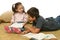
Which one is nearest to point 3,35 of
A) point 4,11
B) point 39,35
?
point 39,35

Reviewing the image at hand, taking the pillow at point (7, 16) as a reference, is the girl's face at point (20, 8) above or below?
above

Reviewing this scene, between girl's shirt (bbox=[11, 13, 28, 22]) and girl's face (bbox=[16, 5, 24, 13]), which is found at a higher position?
girl's face (bbox=[16, 5, 24, 13])

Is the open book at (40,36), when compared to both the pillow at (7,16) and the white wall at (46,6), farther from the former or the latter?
the white wall at (46,6)

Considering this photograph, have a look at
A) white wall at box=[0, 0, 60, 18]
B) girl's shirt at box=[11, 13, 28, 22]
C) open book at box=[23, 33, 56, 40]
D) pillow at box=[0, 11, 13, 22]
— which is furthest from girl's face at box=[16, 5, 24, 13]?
open book at box=[23, 33, 56, 40]

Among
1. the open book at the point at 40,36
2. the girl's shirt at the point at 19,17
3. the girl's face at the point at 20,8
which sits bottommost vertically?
the open book at the point at 40,36

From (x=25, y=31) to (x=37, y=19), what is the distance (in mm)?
215

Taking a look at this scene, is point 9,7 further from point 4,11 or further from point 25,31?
point 25,31

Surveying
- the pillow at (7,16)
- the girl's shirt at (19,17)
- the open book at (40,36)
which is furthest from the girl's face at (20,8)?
the open book at (40,36)

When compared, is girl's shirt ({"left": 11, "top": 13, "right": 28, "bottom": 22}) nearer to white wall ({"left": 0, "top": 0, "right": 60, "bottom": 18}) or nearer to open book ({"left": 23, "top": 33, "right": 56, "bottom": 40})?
white wall ({"left": 0, "top": 0, "right": 60, "bottom": 18})

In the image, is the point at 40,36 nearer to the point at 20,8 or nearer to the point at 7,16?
the point at 20,8

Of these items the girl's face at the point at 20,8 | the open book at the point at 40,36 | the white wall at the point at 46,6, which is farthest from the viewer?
the white wall at the point at 46,6

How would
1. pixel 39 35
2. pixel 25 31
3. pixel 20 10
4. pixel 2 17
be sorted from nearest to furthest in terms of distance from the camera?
pixel 39 35, pixel 25 31, pixel 20 10, pixel 2 17

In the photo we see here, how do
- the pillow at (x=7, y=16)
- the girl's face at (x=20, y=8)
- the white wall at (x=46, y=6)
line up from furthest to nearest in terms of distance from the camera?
the white wall at (x=46, y=6)
the pillow at (x=7, y=16)
the girl's face at (x=20, y=8)

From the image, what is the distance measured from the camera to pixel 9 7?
2895mm
